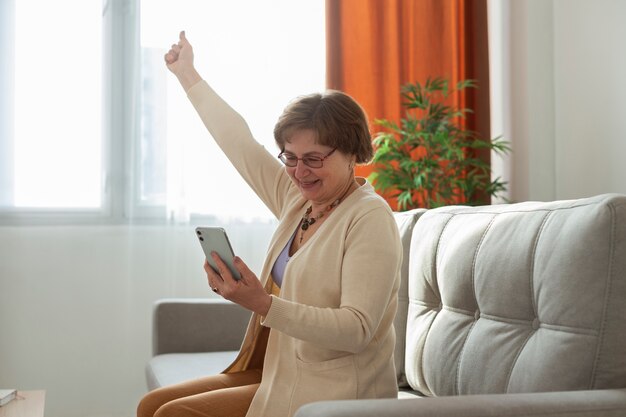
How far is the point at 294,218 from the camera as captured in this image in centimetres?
189

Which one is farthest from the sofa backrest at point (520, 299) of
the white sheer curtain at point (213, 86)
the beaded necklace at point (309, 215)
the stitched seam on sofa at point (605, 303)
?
the white sheer curtain at point (213, 86)

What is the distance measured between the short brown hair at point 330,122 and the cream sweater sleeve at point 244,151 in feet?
0.88

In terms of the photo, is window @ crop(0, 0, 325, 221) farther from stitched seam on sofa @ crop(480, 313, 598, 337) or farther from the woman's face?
stitched seam on sofa @ crop(480, 313, 598, 337)

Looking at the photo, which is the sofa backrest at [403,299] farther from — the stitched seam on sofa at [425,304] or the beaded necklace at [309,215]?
the beaded necklace at [309,215]

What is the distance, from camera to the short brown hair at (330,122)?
1.72 metres

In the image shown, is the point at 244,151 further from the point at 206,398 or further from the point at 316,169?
the point at 206,398

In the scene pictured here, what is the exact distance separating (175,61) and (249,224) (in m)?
1.62

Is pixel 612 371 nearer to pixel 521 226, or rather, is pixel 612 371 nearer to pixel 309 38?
pixel 521 226

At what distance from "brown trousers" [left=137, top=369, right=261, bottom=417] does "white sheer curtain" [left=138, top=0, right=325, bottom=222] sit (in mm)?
1850

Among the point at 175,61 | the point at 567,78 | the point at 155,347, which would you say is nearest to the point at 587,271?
the point at 175,61

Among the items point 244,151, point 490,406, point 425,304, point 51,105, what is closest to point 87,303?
point 51,105

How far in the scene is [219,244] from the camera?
1.54m

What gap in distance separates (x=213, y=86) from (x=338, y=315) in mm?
2382

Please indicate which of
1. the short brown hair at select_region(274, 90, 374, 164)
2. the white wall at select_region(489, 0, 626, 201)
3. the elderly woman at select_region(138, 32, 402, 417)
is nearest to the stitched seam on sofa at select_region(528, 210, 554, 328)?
the elderly woman at select_region(138, 32, 402, 417)
